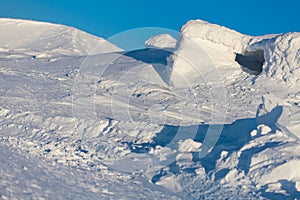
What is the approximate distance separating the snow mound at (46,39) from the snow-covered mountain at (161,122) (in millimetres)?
9658

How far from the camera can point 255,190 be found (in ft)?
32.6

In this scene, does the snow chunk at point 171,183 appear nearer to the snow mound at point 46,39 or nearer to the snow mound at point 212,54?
the snow mound at point 212,54

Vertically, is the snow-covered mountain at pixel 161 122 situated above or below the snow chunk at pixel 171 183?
above

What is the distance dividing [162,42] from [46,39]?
18.6 meters

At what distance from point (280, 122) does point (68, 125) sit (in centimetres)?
621

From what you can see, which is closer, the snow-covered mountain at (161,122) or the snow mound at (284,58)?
the snow-covered mountain at (161,122)

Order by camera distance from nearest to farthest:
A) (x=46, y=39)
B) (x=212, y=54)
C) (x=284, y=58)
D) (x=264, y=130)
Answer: (x=264, y=130) → (x=284, y=58) → (x=212, y=54) → (x=46, y=39)

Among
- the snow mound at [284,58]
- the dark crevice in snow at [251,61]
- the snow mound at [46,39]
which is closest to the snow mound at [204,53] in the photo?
the dark crevice in snow at [251,61]

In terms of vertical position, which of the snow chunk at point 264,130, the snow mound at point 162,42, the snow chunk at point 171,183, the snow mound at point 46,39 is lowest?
the snow chunk at point 171,183

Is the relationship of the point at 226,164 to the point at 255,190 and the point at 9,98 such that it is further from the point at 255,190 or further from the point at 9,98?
the point at 9,98

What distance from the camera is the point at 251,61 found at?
21844mm

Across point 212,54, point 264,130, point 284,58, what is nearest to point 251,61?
point 212,54

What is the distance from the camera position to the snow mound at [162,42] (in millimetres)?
28058

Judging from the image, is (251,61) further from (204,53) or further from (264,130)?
(264,130)
